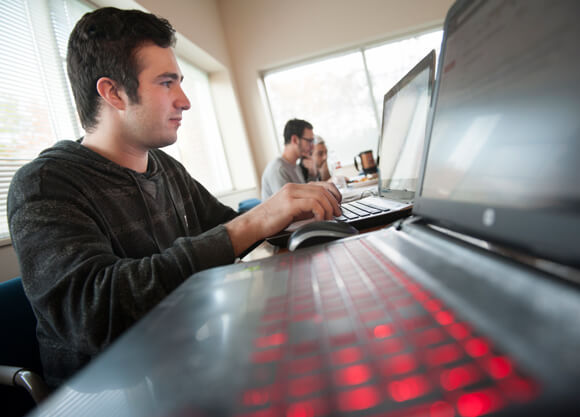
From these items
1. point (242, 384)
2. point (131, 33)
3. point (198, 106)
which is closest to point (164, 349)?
point (242, 384)

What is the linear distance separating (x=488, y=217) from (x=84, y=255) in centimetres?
56

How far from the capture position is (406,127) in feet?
2.95

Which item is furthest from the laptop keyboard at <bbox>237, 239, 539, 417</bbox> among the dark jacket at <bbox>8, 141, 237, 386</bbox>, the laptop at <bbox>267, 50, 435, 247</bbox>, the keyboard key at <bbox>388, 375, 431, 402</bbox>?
the laptop at <bbox>267, 50, 435, 247</bbox>

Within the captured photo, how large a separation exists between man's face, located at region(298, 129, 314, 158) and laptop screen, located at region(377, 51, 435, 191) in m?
1.87

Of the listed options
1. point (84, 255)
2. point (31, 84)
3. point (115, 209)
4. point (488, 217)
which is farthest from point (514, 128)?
point (31, 84)

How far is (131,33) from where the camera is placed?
3.06 ft

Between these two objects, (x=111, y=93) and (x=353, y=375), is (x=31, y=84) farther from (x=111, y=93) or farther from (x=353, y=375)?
(x=353, y=375)

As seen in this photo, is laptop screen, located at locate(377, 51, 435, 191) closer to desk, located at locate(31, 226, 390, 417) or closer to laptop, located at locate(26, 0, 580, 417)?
laptop, located at locate(26, 0, 580, 417)

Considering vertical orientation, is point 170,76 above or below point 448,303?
above

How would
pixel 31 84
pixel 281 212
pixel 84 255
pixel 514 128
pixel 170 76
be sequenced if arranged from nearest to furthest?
pixel 514 128 → pixel 84 255 → pixel 281 212 → pixel 170 76 → pixel 31 84

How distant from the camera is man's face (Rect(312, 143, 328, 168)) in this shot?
3.15 m

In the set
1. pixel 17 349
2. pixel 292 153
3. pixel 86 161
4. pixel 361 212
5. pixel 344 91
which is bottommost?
pixel 17 349

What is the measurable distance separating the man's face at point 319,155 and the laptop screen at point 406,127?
2001 millimetres

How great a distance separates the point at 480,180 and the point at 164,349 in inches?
13.2
